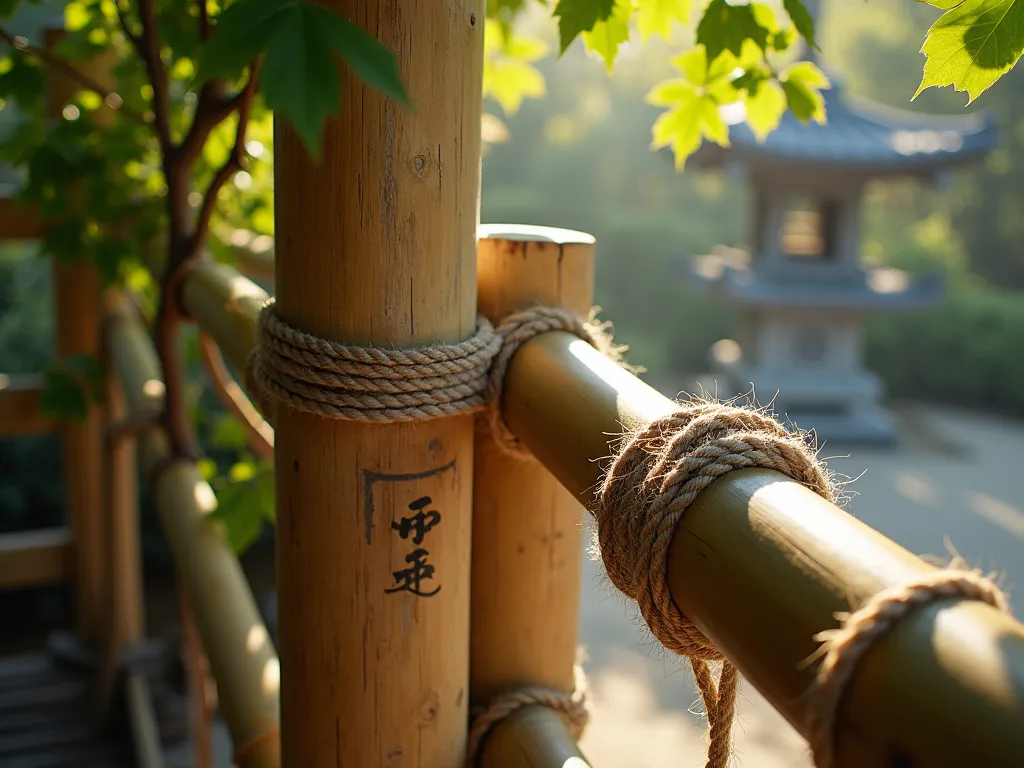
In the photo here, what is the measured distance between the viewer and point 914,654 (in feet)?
0.85

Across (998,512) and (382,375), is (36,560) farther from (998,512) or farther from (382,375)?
(998,512)

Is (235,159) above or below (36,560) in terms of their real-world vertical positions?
above

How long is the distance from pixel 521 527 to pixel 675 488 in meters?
0.26

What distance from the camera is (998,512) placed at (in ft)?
16.1

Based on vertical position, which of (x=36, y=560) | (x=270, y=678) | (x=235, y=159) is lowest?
(x=36, y=560)

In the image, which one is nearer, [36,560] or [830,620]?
[830,620]

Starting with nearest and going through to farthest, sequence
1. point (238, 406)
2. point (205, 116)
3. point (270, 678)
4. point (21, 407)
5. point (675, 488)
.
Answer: point (675, 488) < point (270, 678) < point (205, 116) < point (238, 406) < point (21, 407)

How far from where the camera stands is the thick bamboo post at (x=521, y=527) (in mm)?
597

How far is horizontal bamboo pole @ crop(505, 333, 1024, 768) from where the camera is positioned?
242mm

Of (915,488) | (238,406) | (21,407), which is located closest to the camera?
(238,406)

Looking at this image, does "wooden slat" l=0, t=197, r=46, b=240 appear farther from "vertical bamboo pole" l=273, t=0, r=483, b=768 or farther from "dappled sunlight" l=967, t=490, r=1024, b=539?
"dappled sunlight" l=967, t=490, r=1024, b=539

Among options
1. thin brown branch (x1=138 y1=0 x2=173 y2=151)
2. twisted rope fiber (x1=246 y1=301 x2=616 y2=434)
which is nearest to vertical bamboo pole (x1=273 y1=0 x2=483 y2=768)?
twisted rope fiber (x1=246 y1=301 x2=616 y2=434)

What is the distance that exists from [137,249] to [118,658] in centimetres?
78

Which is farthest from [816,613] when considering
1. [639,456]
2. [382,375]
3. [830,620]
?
[382,375]
